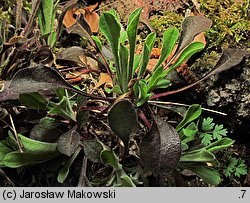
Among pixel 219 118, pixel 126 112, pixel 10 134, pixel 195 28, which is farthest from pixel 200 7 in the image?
pixel 10 134

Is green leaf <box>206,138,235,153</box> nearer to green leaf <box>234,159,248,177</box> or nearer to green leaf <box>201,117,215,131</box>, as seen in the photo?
green leaf <box>201,117,215,131</box>

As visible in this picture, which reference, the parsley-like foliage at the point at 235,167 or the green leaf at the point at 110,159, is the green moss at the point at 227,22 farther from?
the green leaf at the point at 110,159

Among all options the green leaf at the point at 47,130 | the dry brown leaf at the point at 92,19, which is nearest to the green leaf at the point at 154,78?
the green leaf at the point at 47,130

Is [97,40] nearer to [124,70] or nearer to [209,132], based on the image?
[124,70]

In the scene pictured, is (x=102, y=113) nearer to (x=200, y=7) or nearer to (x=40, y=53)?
(x=40, y=53)

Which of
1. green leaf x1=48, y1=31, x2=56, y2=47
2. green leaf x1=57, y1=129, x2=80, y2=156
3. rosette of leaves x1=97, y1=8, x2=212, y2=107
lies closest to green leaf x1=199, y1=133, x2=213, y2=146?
rosette of leaves x1=97, y1=8, x2=212, y2=107

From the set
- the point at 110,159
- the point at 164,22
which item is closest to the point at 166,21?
the point at 164,22
